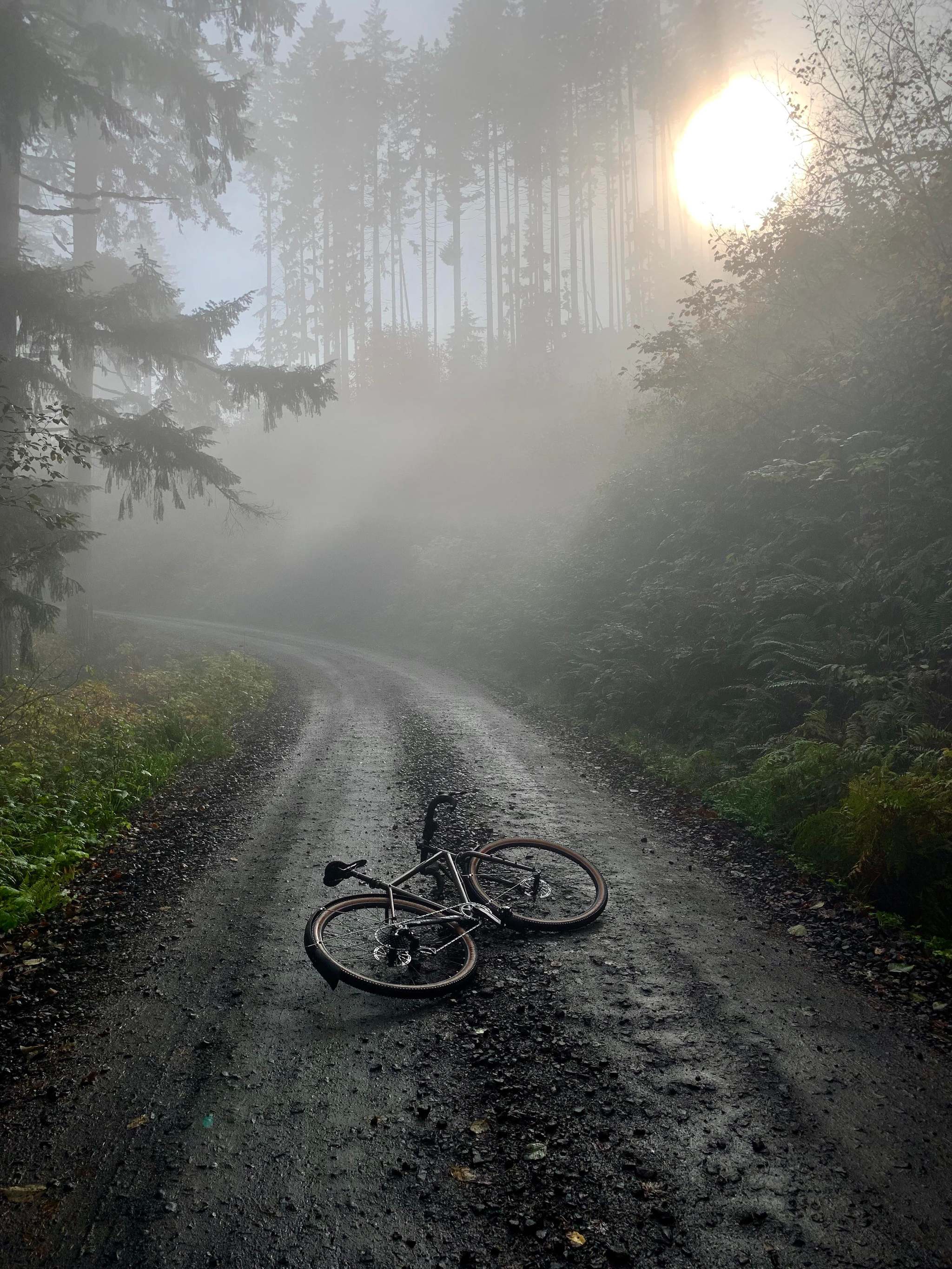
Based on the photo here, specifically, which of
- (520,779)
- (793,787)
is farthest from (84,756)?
(793,787)

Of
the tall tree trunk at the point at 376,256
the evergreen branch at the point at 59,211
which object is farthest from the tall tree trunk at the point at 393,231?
the evergreen branch at the point at 59,211

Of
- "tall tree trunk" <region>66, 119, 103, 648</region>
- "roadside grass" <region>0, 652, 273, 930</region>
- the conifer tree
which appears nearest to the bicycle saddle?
"roadside grass" <region>0, 652, 273, 930</region>

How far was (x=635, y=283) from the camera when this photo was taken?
46781mm

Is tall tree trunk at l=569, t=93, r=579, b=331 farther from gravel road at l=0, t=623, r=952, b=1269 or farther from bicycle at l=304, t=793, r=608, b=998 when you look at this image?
gravel road at l=0, t=623, r=952, b=1269

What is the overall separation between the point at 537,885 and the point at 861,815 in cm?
307

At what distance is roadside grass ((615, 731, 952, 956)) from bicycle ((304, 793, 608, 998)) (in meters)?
2.40

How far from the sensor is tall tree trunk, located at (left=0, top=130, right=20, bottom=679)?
44.9 ft

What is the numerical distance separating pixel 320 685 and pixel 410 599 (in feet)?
39.1

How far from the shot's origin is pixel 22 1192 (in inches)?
122

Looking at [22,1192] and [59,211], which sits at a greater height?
[59,211]

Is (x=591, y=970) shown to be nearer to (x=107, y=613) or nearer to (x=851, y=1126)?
(x=851, y=1126)

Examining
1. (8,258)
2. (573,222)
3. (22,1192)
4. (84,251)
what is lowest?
(22,1192)

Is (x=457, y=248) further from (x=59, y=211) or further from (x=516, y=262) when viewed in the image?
(x=59, y=211)

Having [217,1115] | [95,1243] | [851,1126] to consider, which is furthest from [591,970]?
[95,1243]
